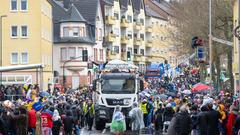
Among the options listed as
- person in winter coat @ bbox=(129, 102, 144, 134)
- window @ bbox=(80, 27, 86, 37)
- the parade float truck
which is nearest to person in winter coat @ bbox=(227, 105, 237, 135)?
person in winter coat @ bbox=(129, 102, 144, 134)

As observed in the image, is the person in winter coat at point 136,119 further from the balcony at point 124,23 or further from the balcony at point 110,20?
the balcony at point 124,23

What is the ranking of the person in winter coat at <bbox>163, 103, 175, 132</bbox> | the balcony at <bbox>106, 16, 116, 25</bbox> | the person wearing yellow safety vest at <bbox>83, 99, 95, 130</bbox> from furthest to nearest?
the balcony at <bbox>106, 16, 116, 25</bbox>
the person wearing yellow safety vest at <bbox>83, 99, 95, 130</bbox>
the person in winter coat at <bbox>163, 103, 175, 132</bbox>

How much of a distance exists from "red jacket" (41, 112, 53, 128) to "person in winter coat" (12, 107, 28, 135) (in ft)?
5.46

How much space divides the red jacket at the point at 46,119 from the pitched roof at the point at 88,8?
243 ft

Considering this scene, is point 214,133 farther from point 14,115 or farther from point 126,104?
point 126,104

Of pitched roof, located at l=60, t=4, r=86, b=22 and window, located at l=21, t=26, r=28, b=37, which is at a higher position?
pitched roof, located at l=60, t=4, r=86, b=22

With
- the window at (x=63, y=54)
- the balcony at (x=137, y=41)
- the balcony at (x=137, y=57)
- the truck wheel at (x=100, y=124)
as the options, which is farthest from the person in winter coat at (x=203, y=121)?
the balcony at (x=137, y=41)

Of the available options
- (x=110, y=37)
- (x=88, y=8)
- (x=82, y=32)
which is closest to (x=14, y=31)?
(x=82, y=32)

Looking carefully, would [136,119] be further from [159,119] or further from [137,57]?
[137,57]

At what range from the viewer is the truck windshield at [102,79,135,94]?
37844 millimetres

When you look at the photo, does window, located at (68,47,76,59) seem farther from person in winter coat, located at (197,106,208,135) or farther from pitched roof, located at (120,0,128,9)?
person in winter coat, located at (197,106,208,135)

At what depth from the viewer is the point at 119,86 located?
37906 mm

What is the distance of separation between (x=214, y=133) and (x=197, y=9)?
38880 mm

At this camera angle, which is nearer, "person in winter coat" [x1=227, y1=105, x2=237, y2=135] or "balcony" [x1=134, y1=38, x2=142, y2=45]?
"person in winter coat" [x1=227, y1=105, x2=237, y2=135]
